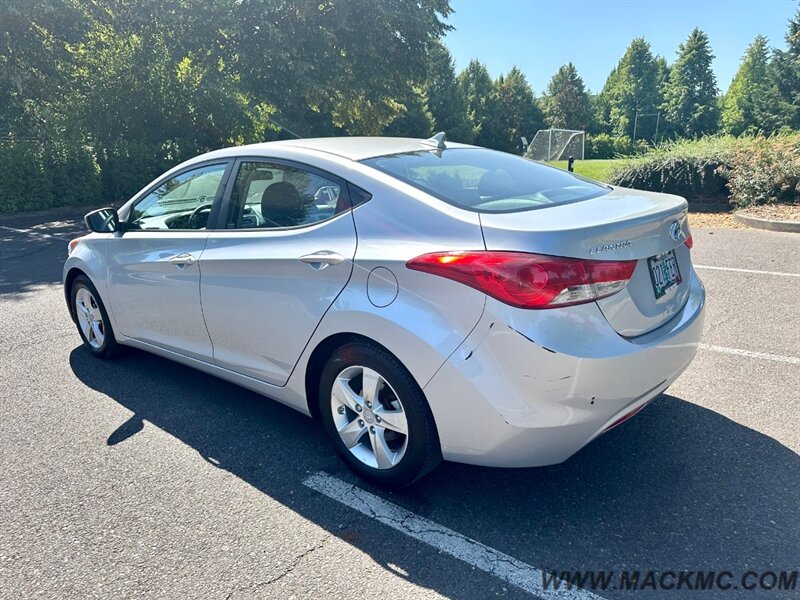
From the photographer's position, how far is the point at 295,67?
720 inches

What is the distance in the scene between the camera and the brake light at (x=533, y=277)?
231 centimetres

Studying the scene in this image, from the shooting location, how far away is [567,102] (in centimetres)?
8331

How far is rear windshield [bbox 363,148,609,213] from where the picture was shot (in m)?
2.82

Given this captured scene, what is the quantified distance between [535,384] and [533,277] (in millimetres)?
414

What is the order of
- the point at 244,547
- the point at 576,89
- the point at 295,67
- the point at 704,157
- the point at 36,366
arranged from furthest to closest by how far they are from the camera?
the point at 576,89, the point at 295,67, the point at 704,157, the point at 36,366, the point at 244,547

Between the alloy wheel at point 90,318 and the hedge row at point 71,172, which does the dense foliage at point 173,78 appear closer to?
the hedge row at point 71,172

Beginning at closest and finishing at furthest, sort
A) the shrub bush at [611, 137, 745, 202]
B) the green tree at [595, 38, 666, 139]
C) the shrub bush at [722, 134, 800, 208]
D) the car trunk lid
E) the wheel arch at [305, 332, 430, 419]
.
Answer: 1. the car trunk lid
2. the wheel arch at [305, 332, 430, 419]
3. the shrub bush at [722, 134, 800, 208]
4. the shrub bush at [611, 137, 745, 202]
5. the green tree at [595, 38, 666, 139]

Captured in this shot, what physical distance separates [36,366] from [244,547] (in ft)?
9.88

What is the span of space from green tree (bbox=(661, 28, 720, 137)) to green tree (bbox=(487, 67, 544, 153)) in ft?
60.6

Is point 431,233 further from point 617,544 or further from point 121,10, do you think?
point 121,10

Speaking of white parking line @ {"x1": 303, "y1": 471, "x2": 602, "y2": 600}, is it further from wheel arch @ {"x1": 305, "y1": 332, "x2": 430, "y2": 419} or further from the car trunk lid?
the car trunk lid

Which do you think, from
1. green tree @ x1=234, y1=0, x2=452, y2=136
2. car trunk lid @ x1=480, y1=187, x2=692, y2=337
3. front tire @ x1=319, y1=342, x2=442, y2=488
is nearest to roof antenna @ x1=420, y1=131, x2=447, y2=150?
car trunk lid @ x1=480, y1=187, x2=692, y2=337

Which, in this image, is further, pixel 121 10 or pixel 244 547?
pixel 121 10

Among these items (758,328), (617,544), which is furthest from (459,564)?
(758,328)
